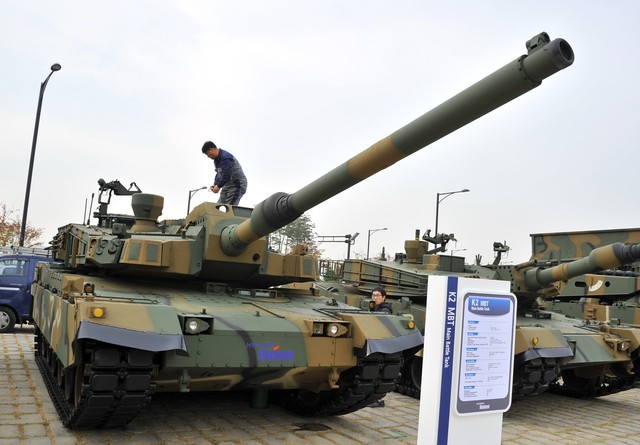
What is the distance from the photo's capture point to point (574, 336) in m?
10.1

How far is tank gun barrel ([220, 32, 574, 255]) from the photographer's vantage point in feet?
13.3

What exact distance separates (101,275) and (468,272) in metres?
7.44

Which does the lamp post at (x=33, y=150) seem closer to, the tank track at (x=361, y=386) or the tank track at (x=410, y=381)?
the tank track at (x=410, y=381)

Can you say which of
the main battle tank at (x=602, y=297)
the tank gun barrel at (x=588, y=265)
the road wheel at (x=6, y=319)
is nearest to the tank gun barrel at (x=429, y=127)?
the tank gun barrel at (x=588, y=265)

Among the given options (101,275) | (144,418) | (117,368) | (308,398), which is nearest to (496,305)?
(117,368)

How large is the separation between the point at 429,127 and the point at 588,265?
6.39 m

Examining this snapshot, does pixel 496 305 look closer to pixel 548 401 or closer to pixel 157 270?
pixel 157 270

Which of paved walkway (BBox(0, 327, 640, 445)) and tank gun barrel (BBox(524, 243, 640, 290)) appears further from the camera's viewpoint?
tank gun barrel (BBox(524, 243, 640, 290))

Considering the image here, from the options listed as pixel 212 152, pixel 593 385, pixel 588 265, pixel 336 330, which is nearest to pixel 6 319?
pixel 212 152

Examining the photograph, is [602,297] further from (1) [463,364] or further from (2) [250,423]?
(1) [463,364]

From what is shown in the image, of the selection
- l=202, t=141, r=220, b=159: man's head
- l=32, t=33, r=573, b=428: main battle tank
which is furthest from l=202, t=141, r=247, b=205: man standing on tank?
l=32, t=33, r=573, b=428: main battle tank

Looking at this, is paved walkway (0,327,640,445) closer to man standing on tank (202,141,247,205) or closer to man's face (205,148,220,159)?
man standing on tank (202,141,247,205)

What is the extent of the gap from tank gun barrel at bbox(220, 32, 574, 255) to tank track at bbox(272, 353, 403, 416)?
1984 mm

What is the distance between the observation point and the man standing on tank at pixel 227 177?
8.92m
